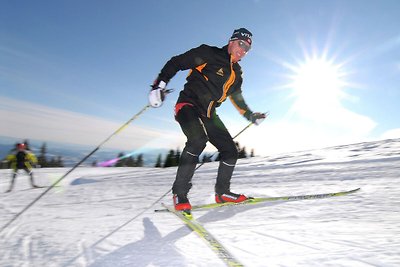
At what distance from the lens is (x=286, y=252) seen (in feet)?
6.21

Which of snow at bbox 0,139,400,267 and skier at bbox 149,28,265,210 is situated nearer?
snow at bbox 0,139,400,267

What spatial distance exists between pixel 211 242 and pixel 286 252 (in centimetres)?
52

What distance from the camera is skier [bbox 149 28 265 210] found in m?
3.73

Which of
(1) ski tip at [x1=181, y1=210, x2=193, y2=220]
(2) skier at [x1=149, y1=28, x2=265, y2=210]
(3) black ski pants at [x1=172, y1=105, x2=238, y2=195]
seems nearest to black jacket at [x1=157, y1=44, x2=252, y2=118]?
(2) skier at [x1=149, y1=28, x2=265, y2=210]

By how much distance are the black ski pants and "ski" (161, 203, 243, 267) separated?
0.51 metres

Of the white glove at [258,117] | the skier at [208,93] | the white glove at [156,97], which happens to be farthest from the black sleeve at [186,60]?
the white glove at [258,117]

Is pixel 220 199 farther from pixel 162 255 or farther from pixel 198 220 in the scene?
→ pixel 162 255

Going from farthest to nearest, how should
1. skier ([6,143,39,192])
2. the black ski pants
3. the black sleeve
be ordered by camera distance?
skier ([6,143,39,192]) < the black sleeve < the black ski pants

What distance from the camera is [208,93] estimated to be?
397cm

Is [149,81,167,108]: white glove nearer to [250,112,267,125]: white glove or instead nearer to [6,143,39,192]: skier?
[250,112,267,125]: white glove

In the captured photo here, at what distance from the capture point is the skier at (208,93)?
12.2 ft

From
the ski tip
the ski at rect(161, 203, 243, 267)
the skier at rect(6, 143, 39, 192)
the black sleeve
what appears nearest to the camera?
the ski at rect(161, 203, 243, 267)

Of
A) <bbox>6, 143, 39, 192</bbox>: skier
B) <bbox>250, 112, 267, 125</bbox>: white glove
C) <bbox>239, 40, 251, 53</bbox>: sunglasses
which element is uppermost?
<bbox>239, 40, 251, 53</bbox>: sunglasses

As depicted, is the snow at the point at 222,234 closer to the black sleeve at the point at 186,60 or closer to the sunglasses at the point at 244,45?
the black sleeve at the point at 186,60
